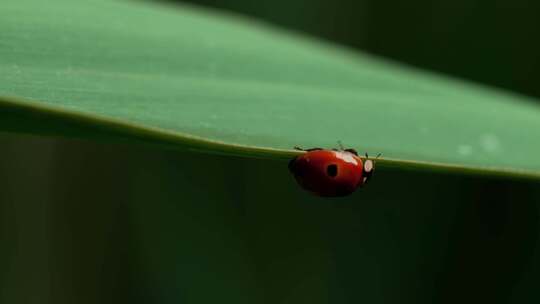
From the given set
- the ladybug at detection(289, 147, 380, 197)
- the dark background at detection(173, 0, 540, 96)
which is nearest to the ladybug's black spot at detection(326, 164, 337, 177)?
the ladybug at detection(289, 147, 380, 197)

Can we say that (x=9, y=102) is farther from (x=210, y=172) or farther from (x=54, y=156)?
(x=54, y=156)

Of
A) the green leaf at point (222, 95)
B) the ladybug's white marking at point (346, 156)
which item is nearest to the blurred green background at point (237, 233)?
the green leaf at point (222, 95)

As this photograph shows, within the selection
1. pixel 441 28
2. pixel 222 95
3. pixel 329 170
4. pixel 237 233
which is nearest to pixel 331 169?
→ pixel 329 170

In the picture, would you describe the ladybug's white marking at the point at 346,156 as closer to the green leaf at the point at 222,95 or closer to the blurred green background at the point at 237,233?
the green leaf at the point at 222,95

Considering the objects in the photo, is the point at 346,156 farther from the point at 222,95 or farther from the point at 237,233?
the point at 237,233

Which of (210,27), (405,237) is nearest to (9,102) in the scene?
(210,27)

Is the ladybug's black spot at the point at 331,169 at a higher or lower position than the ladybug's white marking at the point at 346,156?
lower

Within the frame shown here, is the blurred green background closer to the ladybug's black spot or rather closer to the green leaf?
the green leaf
